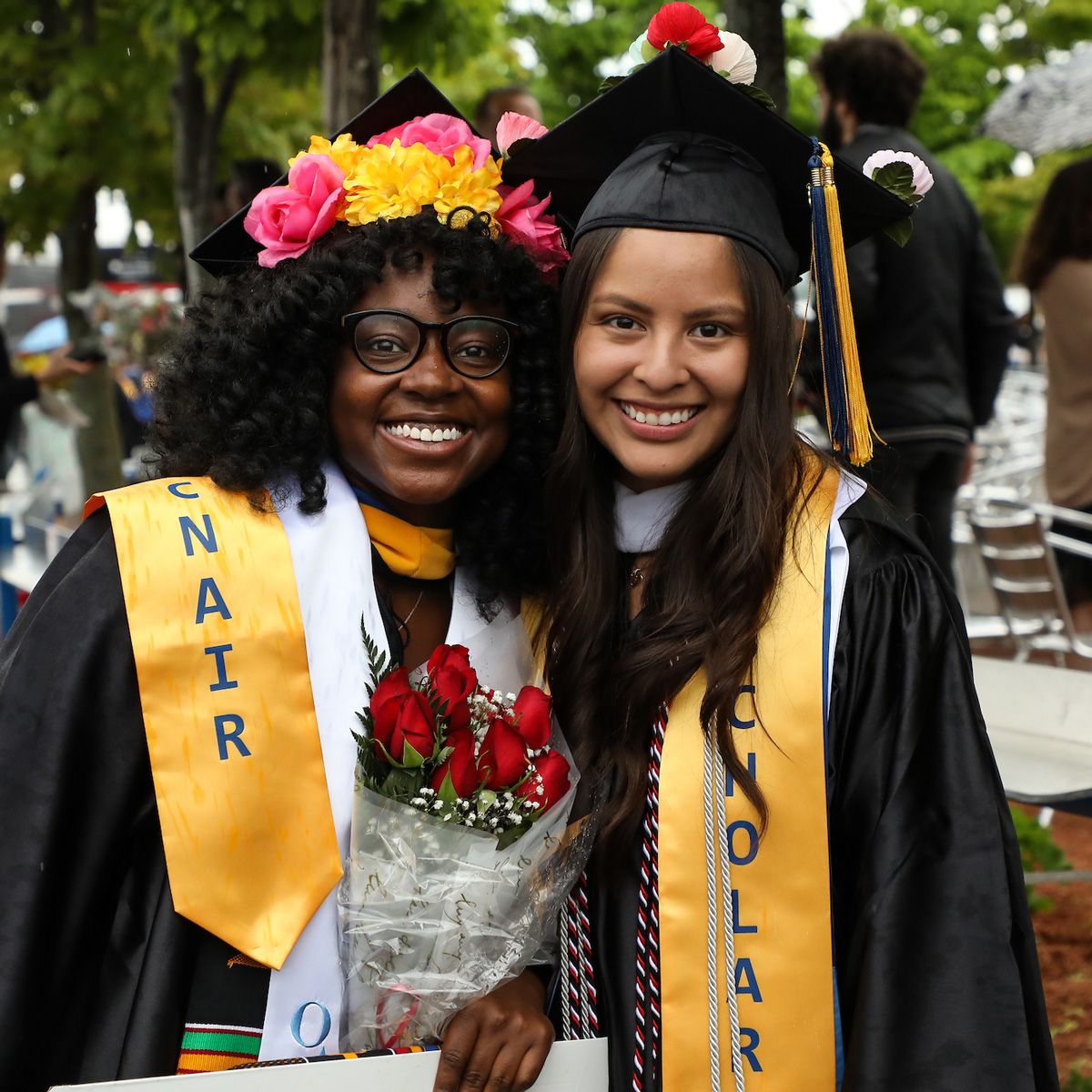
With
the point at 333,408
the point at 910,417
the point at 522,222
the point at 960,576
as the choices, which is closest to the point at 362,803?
the point at 333,408

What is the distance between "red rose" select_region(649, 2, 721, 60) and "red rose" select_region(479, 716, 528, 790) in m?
1.17

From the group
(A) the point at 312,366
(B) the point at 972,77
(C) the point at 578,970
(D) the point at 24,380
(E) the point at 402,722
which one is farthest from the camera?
(B) the point at 972,77

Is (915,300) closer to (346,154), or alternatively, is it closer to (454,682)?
(346,154)

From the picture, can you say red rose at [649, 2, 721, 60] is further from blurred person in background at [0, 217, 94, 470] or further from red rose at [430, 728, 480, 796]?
blurred person in background at [0, 217, 94, 470]

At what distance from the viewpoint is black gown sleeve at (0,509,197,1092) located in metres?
1.76

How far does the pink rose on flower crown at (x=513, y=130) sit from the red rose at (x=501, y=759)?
112 cm

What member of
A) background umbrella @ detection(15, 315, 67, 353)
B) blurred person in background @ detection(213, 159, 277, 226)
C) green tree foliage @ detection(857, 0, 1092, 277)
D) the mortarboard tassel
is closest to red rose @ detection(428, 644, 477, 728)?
the mortarboard tassel

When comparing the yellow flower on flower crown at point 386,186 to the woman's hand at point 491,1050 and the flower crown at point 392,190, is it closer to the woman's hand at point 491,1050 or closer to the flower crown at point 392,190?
the flower crown at point 392,190

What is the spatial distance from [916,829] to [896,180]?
1.15 m

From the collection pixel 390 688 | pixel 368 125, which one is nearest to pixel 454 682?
pixel 390 688

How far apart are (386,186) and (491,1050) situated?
1436mm

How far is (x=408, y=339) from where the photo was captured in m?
2.09

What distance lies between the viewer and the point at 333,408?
2.16 m

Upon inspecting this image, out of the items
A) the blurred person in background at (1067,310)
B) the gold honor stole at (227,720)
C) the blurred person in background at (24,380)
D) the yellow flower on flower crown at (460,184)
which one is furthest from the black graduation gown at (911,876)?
the blurred person in background at (24,380)
